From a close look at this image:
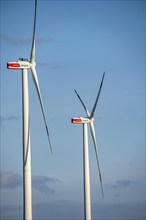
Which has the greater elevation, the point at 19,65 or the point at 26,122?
the point at 19,65

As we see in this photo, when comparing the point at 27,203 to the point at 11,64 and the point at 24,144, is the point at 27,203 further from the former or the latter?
the point at 11,64

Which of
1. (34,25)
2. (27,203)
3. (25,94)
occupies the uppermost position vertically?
(34,25)

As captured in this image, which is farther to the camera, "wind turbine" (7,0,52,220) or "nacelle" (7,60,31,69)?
"nacelle" (7,60,31,69)

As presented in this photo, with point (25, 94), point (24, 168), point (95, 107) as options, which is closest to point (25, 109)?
point (25, 94)

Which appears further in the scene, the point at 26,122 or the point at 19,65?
the point at 19,65

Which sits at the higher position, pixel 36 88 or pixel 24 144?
pixel 36 88

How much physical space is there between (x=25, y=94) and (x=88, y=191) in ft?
91.5

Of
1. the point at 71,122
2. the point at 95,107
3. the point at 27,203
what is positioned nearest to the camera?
the point at 27,203

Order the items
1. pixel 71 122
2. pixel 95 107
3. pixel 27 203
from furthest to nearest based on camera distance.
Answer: pixel 71 122 < pixel 95 107 < pixel 27 203

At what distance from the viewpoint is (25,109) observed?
8012cm

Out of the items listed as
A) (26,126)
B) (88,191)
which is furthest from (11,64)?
(88,191)

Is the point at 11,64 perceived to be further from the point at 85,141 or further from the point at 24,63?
the point at 85,141

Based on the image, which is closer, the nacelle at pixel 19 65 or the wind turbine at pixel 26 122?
the wind turbine at pixel 26 122

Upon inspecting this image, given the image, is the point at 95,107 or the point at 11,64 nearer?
the point at 11,64
